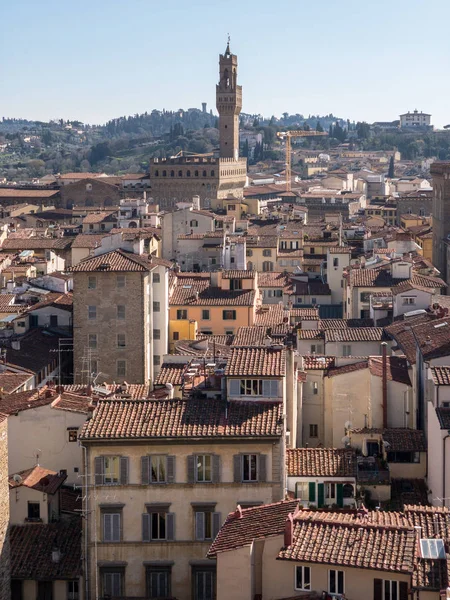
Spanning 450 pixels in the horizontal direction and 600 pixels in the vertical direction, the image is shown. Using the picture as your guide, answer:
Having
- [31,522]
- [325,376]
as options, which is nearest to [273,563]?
[31,522]

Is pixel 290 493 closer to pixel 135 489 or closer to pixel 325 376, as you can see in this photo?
pixel 135 489

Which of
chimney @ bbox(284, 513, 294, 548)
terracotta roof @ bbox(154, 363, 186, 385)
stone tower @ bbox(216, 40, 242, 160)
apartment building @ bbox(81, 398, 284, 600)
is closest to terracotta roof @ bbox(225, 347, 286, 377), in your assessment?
apartment building @ bbox(81, 398, 284, 600)

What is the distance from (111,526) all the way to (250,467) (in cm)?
274

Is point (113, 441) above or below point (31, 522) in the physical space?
above

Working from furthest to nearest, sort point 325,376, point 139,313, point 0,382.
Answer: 1. point 139,313
2. point 0,382
3. point 325,376

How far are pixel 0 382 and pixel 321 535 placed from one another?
1897 cm

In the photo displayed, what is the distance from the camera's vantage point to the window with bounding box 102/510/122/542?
2283cm

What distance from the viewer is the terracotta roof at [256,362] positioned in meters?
24.0

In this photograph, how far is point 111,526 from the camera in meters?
22.8

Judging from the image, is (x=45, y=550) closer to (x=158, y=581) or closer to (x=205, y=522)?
(x=158, y=581)

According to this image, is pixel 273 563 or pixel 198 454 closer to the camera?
pixel 273 563

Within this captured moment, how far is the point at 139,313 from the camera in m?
41.4

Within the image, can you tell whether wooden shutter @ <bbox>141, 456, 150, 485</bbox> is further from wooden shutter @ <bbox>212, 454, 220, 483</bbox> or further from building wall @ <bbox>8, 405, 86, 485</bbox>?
building wall @ <bbox>8, 405, 86, 485</bbox>

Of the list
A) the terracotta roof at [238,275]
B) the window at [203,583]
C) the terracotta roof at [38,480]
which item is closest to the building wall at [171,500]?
the window at [203,583]
